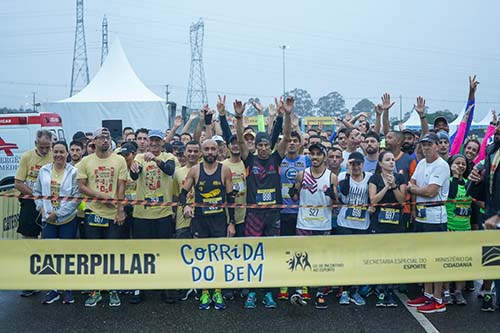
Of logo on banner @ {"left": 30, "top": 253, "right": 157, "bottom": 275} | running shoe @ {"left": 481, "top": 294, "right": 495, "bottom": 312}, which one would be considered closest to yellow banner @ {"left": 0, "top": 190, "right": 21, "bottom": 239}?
logo on banner @ {"left": 30, "top": 253, "right": 157, "bottom": 275}

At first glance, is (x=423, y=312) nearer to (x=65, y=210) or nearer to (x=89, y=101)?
(x=65, y=210)

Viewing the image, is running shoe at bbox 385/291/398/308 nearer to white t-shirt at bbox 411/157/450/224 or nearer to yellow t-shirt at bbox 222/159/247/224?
white t-shirt at bbox 411/157/450/224

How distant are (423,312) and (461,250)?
872 millimetres

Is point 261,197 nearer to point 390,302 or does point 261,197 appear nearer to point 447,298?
point 390,302

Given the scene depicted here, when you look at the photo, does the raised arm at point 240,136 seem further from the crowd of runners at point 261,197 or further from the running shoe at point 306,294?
the running shoe at point 306,294

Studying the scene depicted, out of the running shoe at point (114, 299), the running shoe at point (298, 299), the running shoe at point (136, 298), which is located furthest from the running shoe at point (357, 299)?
the running shoe at point (114, 299)

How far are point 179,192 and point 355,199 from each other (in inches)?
91.8

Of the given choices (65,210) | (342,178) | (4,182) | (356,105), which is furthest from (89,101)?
(356,105)

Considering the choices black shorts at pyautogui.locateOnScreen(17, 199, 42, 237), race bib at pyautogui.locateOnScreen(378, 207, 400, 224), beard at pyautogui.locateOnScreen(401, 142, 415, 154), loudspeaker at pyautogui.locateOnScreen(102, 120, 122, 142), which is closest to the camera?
race bib at pyautogui.locateOnScreen(378, 207, 400, 224)

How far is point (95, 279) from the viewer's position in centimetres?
526

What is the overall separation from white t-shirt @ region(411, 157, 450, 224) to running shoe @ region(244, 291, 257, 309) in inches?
89.0

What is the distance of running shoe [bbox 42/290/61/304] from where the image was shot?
6016 millimetres

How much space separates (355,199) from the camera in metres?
6.02

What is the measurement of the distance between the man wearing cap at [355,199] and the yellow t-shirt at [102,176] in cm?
286
